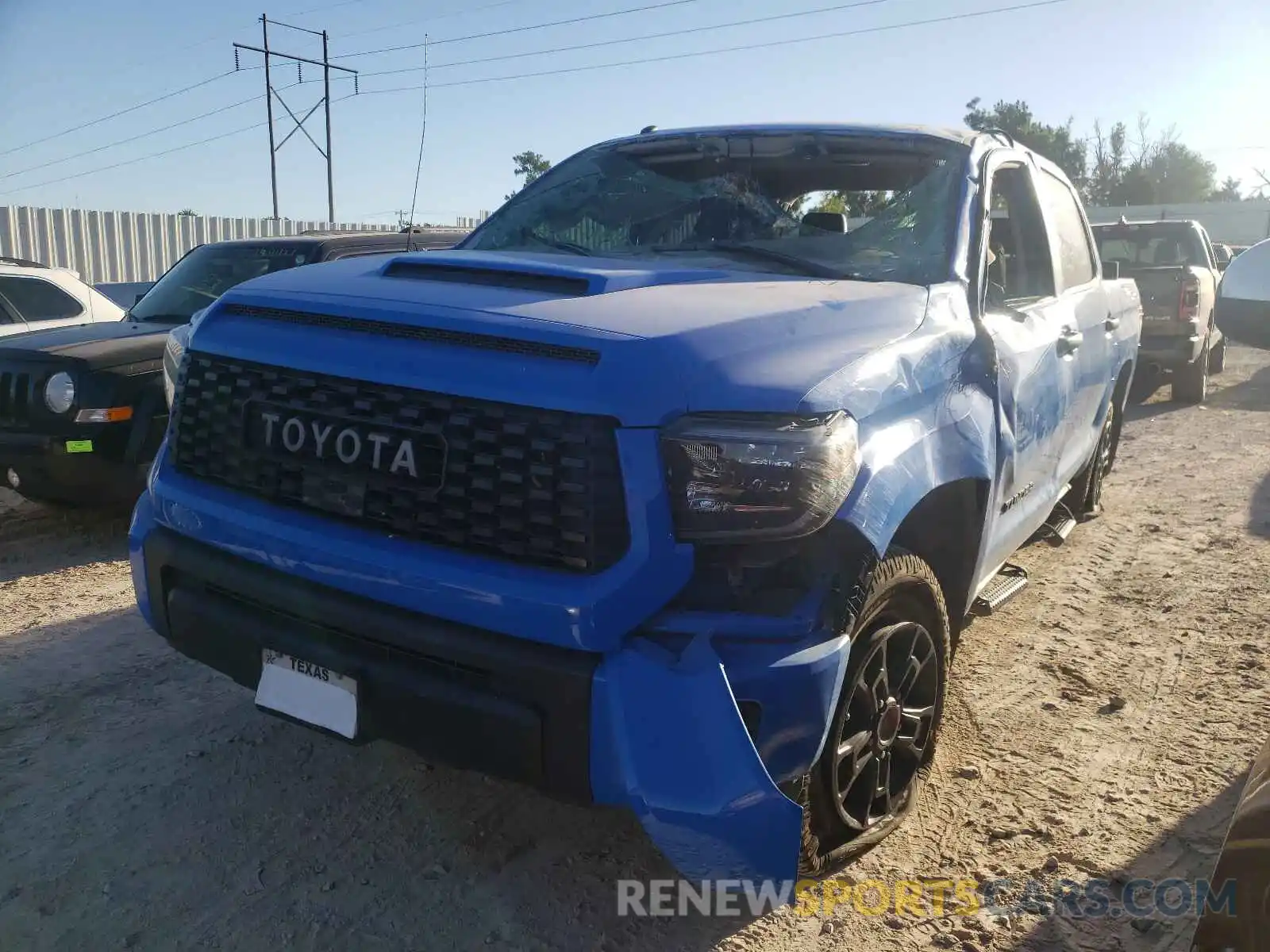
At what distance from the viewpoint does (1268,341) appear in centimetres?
241

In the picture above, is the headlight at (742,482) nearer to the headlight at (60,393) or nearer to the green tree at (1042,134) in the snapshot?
the headlight at (60,393)

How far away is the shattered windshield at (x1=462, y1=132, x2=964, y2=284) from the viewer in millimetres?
3246

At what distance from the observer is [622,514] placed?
207cm

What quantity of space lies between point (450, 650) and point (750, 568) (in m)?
0.66

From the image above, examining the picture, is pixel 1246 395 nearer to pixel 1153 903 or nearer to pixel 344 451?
pixel 1153 903

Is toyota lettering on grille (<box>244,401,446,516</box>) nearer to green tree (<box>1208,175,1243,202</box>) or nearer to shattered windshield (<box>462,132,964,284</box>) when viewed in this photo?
shattered windshield (<box>462,132,964,284</box>)

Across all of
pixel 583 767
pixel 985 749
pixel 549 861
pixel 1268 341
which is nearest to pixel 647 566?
pixel 583 767

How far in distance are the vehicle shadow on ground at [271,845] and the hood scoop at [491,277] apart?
1530 millimetres

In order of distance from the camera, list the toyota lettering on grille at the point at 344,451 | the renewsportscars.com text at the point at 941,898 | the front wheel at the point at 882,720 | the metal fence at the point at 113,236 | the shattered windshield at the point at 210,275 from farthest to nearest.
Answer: the metal fence at the point at 113,236
the shattered windshield at the point at 210,275
the renewsportscars.com text at the point at 941,898
the front wheel at the point at 882,720
the toyota lettering on grille at the point at 344,451

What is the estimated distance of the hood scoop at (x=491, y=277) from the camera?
2588mm

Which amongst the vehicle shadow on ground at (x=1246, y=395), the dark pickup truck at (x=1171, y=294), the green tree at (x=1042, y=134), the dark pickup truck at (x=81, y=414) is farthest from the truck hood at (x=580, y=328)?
the green tree at (x=1042, y=134)

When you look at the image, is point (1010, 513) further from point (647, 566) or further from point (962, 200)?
point (647, 566)

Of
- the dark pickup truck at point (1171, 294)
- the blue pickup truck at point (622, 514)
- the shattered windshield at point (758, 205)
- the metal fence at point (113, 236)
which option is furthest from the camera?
the metal fence at point (113, 236)

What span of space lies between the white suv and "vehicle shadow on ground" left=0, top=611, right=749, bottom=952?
4.61m
